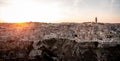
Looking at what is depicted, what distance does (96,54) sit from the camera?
13352 mm

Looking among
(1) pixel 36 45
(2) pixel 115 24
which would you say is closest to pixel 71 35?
(1) pixel 36 45

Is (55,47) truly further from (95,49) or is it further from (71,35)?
(95,49)

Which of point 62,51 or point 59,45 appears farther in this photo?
point 59,45

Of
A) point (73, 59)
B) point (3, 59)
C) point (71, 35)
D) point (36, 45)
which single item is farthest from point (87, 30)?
point (3, 59)

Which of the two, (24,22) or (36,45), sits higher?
(24,22)

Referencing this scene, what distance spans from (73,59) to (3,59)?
355cm

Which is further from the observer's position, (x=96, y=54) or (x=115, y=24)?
(x=115, y=24)

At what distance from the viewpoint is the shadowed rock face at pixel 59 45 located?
1338cm

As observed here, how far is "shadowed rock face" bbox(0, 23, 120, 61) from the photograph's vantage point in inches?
527

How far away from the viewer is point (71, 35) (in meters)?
14.0

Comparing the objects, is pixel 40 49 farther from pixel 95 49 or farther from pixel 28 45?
pixel 95 49

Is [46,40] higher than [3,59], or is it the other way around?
[46,40]

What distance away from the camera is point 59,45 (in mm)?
13594

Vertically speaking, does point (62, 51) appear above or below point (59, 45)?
below
